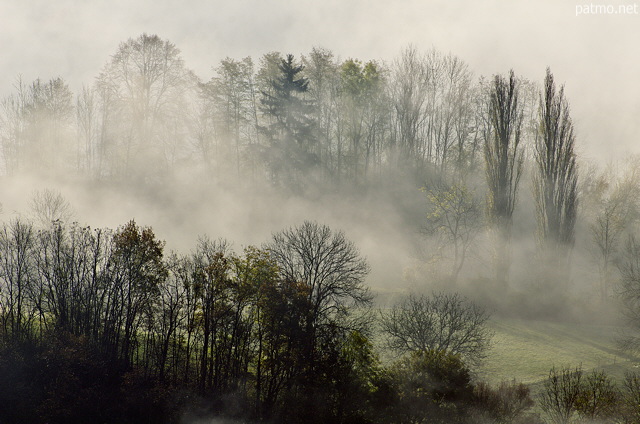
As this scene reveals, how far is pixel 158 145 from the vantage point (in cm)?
6656

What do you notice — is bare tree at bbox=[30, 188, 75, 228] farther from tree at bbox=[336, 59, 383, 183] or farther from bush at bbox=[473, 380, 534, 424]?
tree at bbox=[336, 59, 383, 183]

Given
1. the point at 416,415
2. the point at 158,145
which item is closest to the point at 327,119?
the point at 158,145

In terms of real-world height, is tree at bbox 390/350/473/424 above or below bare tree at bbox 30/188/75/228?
below

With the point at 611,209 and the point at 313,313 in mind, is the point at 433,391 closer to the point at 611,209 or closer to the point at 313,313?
the point at 313,313

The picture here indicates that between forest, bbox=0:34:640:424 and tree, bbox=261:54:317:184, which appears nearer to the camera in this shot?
forest, bbox=0:34:640:424

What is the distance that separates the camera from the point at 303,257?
101 ft

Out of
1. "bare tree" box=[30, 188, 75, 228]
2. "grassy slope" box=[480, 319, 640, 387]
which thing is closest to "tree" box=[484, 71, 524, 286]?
"grassy slope" box=[480, 319, 640, 387]

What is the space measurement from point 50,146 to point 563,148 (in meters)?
66.1

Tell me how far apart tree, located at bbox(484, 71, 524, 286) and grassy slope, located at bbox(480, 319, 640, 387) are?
20.6ft

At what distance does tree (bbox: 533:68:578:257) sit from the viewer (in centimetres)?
4672

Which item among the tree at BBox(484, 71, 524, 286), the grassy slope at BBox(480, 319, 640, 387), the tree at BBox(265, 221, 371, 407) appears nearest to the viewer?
the tree at BBox(265, 221, 371, 407)

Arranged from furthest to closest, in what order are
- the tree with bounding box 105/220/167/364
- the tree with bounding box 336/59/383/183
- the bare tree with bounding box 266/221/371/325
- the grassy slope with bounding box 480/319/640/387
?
the tree with bounding box 336/59/383/183
the grassy slope with bounding box 480/319/640/387
the tree with bounding box 105/220/167/364
the bare tree with bounding box 266/221/371/325

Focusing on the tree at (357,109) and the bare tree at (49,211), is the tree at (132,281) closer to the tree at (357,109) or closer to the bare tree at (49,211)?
the bare tree at (49,211)

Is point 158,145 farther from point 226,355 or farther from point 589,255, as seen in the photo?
point 589,255
